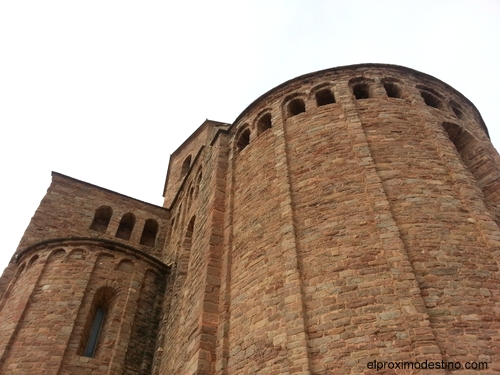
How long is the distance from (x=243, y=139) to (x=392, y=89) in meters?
4.31

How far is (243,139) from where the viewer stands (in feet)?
44.3

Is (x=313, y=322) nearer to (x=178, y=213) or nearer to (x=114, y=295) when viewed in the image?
(x=114, y=295)

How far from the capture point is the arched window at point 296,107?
12.6m

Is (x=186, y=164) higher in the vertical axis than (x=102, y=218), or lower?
higher

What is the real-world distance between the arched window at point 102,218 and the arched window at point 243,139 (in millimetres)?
6878

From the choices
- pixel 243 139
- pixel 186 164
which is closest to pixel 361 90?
pixel 243 139

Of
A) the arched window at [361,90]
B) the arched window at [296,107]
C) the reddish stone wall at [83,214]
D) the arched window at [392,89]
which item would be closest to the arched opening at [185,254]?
the reddish stone wall at [83,214]

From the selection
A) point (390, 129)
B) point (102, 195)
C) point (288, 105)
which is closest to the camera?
point (390, 129)

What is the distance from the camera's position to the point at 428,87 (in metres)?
12.5

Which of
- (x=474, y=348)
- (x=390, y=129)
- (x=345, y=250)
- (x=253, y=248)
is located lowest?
(x=474, y=348)

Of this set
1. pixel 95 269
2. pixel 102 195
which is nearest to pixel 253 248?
pixel 95 269

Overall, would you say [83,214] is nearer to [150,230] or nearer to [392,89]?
[150,230]

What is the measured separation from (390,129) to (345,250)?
145 inches

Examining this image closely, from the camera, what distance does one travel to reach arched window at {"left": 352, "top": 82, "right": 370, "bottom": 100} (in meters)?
12.3
